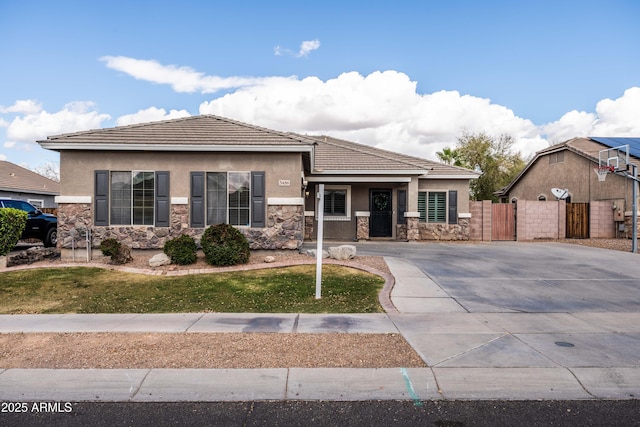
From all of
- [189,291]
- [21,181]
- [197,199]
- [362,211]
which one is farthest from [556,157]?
[21,181]

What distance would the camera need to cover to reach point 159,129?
13.7 meters

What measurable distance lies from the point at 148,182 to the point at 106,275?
3.50 m

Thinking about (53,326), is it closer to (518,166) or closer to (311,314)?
(311,314)

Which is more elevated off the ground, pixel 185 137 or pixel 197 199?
pixel 185 137

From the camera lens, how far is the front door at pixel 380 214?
19797 mm

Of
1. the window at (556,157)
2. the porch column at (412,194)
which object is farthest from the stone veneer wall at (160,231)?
the window at (556,157)

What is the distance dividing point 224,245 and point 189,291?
2557mm

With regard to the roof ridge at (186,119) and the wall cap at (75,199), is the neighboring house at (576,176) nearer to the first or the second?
the roof ridge at (186,119)

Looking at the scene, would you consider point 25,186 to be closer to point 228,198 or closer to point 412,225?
point 228,198

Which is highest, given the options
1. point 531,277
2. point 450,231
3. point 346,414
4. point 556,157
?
point 556,157

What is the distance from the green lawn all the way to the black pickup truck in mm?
4994

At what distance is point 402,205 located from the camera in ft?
62.9

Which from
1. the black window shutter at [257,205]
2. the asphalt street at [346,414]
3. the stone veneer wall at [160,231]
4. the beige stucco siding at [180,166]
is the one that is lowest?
the asphalt street at [346,414]

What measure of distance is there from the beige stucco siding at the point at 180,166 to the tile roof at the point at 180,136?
0.40 m
